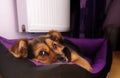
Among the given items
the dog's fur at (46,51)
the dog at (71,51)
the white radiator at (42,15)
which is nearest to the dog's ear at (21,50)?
the dog's fur at (46,51)

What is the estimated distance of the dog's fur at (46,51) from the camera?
1.26 meters

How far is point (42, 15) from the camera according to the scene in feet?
5.84

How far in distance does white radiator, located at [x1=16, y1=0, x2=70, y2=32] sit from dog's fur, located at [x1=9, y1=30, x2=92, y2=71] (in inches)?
17.3

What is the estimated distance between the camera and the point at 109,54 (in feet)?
4.54

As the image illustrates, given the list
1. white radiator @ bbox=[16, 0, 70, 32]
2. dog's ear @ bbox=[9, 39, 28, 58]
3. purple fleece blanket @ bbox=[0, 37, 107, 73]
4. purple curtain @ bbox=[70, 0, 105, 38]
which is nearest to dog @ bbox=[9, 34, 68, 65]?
dog's ear @ bbox=[9, 39, 28, 58]

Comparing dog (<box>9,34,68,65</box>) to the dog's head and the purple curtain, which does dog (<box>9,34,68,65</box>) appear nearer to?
the dog's head

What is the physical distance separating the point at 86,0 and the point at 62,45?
58 centimetres

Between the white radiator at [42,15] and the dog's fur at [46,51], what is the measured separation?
44 centimetres

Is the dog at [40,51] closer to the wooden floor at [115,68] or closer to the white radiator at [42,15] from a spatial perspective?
the wooden floor at [115,68]

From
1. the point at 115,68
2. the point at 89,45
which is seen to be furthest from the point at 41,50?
the point at 115,68

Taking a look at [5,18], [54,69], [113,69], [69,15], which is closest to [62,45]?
[54,69]

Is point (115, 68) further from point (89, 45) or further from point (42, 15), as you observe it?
point (42, 15)

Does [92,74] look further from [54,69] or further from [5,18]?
[5,18]

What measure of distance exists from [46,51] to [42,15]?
574mm
